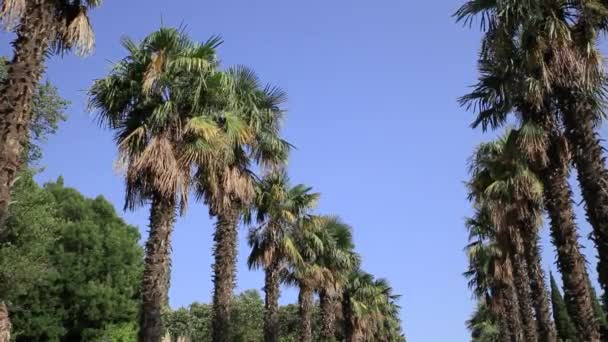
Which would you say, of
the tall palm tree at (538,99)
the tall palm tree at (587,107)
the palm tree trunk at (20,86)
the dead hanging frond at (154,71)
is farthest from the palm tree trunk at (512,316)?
the palm tree trunk at (20,86)

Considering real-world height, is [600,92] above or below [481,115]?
below

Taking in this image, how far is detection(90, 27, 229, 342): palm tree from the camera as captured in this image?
14.7 meters

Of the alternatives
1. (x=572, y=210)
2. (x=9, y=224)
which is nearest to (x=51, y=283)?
(x=9, y=224)

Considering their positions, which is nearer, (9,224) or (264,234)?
(9,224)

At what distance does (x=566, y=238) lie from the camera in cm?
1495

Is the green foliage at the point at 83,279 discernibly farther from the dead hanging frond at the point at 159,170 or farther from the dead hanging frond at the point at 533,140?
the dead hanging frond at the point at 533,140

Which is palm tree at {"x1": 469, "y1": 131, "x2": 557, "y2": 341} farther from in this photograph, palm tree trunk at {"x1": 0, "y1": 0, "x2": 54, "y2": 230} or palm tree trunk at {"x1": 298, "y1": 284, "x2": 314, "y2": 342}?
palm tree trunk at {"x1": 0, "y1": 0, "x2": 54, "y2": 230}

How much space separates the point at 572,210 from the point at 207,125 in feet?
29.1

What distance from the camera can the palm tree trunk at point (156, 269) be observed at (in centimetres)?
1337

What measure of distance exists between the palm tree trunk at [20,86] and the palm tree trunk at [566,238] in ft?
37.0

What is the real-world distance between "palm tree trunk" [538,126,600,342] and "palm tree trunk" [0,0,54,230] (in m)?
11.3

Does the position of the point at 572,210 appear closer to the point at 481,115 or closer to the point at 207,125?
the point at 481,115

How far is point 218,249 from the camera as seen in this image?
19.1 m

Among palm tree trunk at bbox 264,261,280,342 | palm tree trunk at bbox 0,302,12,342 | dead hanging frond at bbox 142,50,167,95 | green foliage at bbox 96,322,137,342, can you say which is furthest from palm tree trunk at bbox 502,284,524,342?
palm tree trunk at bbox 0,302,12,342
